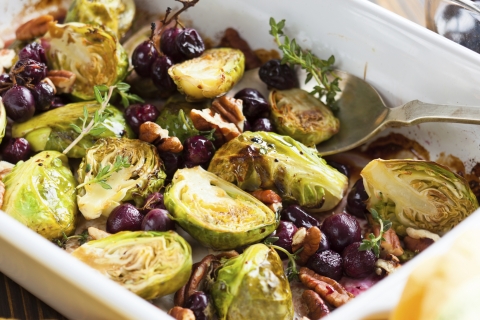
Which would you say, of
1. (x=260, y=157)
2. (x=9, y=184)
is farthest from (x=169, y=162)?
(x=9, y=184)

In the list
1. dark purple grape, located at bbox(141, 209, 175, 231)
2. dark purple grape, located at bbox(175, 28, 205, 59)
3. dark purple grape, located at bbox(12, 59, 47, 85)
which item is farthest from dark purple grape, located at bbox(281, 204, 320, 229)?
dark purple grape, located at bbox(12, 59, 47, 85)

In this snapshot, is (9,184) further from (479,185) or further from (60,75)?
(479,185)

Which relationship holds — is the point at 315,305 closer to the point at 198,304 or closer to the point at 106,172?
the point at 198,304

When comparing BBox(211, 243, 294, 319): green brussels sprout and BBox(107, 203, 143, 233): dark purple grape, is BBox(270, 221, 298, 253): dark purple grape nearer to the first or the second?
BBox(211, 243, 294, 319): green brussels sprout

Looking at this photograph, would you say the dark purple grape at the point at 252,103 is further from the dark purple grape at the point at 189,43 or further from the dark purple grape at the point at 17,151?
the dark purple grape at the point at 17,151

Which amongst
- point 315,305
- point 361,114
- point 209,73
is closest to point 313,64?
point 361,114

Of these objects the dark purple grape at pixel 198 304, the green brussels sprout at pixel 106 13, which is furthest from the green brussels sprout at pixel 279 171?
the green brussels sprout at pixel 106 13
